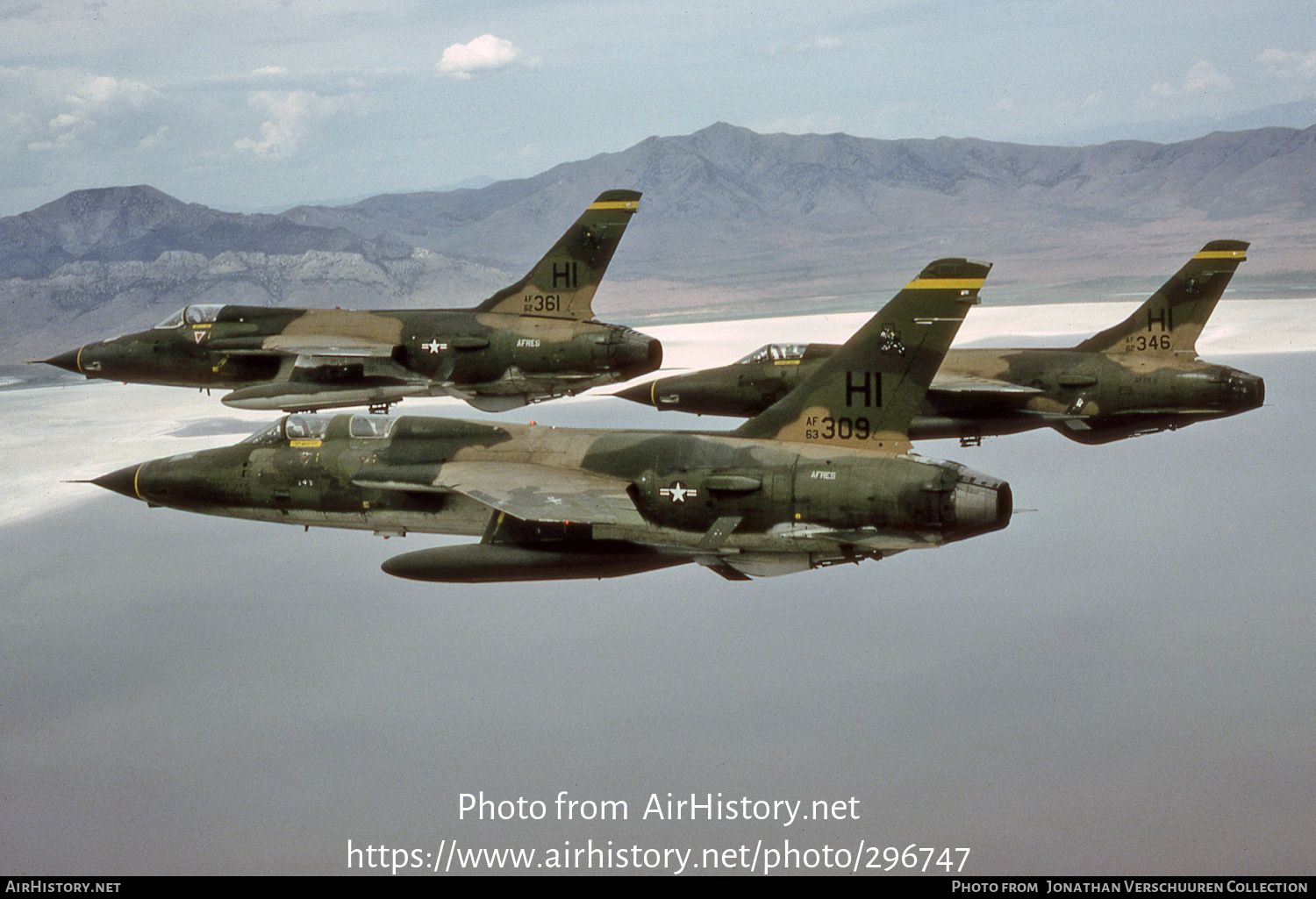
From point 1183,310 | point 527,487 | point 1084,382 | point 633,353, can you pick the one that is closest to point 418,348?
point 633,353

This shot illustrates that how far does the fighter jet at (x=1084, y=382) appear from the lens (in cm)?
2400

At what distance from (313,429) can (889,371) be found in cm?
859

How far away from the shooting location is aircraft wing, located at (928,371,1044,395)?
2341cm

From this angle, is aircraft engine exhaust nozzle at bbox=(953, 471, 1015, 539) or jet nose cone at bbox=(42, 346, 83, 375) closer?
aircraft engine exhaust nozzle at bbox=(953, 471, 1015, 539)

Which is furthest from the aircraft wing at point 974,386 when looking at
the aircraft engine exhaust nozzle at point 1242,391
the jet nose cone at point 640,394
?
the jet nose cone at point 640,394

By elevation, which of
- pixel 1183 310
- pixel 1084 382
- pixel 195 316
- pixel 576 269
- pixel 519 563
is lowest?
pixel 519 563

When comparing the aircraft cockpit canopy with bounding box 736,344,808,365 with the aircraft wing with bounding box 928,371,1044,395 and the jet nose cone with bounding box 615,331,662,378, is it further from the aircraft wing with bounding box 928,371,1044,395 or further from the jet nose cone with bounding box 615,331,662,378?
the aircraft wing with bounding box 928,371,1044,395

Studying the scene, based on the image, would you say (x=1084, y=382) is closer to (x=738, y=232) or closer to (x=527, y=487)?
(x=527, y=487)

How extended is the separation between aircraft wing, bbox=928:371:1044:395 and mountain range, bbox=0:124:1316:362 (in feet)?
146

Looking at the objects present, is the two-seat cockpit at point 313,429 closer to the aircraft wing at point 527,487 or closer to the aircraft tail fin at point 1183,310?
the aircraft wing at point 527,487

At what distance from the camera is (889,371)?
1598 cm

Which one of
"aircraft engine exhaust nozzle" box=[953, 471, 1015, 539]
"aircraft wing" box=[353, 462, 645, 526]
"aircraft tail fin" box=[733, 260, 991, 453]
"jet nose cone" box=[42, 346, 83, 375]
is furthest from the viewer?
"jet nose cone" box=[42, 346, 83, 375]

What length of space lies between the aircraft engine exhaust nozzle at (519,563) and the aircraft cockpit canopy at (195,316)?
13014 millimetres

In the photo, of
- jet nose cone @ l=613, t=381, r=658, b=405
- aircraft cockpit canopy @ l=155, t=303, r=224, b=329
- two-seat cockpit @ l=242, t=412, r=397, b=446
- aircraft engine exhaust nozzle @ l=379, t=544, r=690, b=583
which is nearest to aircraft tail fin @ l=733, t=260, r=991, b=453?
aircraft engine exhaust nozzle @ l=379, t=544, r=690, b=583
